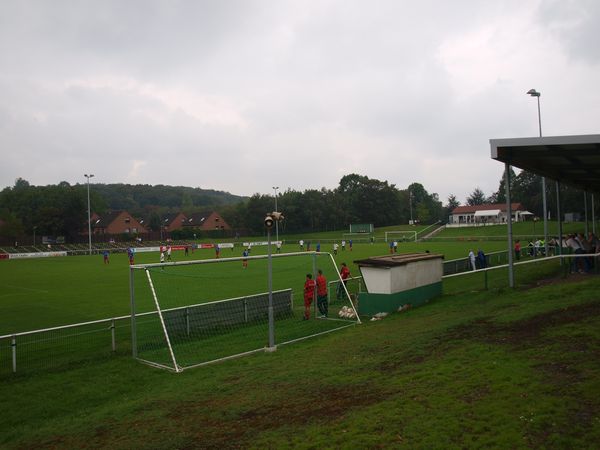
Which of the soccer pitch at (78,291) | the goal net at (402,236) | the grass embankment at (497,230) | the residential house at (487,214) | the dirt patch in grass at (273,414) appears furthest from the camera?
the residential house at (487,214)

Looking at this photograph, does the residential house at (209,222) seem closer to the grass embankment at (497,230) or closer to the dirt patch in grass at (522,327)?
the grass embankment at (497,230)

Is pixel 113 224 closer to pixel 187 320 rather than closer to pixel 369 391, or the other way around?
pixel 187 320

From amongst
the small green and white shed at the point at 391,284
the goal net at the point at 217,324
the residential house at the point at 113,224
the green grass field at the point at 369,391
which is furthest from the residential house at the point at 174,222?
the green grass field at the point at 369,391

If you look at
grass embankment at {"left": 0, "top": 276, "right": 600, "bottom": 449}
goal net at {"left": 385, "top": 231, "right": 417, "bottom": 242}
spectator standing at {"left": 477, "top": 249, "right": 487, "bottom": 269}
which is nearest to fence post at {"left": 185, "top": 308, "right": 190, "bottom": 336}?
grass embankment at {"left": 0, "top": 276, "right": 600, "bottom": 449}

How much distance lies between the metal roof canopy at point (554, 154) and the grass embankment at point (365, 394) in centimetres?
385

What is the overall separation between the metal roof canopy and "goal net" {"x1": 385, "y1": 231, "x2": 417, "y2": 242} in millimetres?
52960

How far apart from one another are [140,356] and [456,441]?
8687 millimetres

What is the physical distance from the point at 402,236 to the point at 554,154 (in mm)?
67180

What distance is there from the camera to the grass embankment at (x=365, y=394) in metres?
5.47

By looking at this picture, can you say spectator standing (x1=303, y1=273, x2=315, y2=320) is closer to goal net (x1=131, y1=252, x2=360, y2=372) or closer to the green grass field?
goal net (x1=131, y1=252, x2=360, y2=372)

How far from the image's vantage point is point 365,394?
7.05m

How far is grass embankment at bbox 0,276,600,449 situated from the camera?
5.47m

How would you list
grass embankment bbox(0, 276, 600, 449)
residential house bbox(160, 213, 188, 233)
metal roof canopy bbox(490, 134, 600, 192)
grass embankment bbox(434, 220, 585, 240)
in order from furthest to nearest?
1. residential house bbox(160, 213, 188, 233)
2. grass embankment bbox(434, 220, 585, 240)
3. metal roof canopy bbox(490, 134, 600, 192)
4. grass embankment bbox(0, 276, 600, 449)

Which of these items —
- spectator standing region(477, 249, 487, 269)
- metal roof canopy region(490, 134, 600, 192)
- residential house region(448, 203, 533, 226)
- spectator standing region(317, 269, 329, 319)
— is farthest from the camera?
residential house region(448, 203, 533, 226)
